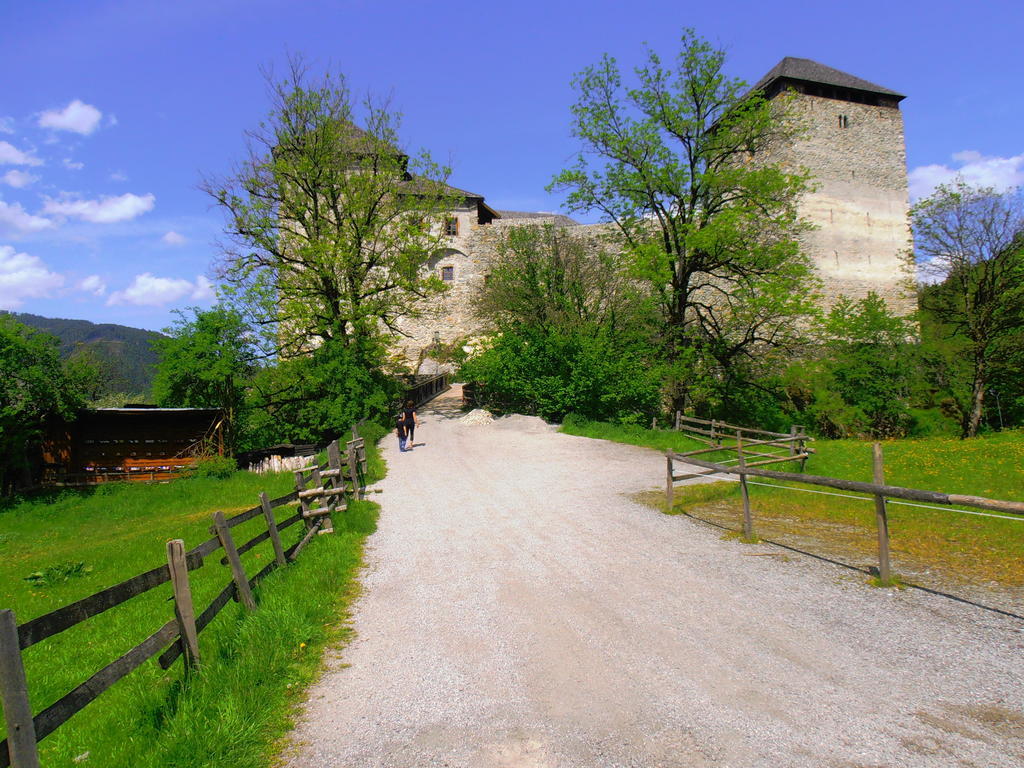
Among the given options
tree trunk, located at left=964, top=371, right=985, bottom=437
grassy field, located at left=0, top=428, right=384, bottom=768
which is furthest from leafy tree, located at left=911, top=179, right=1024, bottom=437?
grassy field, located at left=0, top=428, right=384, bottom=768

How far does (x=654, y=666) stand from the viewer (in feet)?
14.6

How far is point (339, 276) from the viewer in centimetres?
2511

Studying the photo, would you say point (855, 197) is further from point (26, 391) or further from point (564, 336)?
point (26, 391)

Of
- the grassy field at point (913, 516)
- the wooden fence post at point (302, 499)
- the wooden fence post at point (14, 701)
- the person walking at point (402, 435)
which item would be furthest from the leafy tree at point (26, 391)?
the wooden fence post at point (14, 701)

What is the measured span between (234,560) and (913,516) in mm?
9844

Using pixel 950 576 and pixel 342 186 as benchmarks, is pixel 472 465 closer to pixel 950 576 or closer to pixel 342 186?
pixel 950 576

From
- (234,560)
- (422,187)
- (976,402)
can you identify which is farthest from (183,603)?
(976,402)

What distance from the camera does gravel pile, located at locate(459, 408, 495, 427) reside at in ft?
80.5

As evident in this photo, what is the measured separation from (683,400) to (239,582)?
67.7ft

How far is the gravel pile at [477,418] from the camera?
24.5 metres

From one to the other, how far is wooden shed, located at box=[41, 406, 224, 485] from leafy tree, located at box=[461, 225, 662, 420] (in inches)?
409

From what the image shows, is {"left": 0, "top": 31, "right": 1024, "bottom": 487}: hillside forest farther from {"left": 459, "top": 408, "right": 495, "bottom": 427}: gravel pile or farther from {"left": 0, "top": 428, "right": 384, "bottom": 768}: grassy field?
{"left": 0, "top": 428, "right": 384, "bottom": 768}: grassy field

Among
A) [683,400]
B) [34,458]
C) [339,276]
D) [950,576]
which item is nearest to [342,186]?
[339,276]

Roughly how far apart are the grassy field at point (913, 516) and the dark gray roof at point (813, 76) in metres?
28.4
